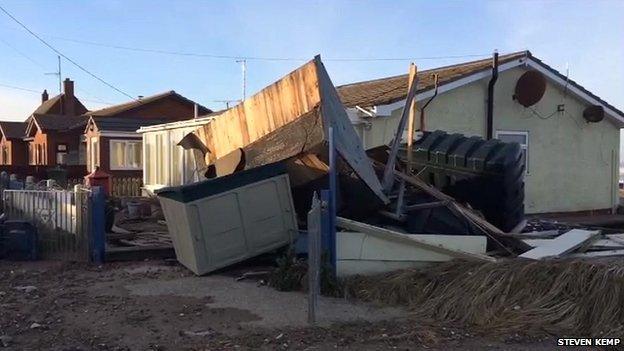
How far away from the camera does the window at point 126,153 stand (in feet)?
93.2

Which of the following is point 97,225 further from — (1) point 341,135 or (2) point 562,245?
(2) point 562,245

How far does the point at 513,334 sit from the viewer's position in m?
6.07

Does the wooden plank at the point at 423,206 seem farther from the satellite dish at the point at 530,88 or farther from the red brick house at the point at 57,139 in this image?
the red brick house at the point at 57,139

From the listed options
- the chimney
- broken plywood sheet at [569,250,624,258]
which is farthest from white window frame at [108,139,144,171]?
broken plywood sheet at [569,250,624,258]

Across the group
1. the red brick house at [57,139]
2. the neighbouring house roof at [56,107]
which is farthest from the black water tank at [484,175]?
the neighbouring house roof at [56,107]

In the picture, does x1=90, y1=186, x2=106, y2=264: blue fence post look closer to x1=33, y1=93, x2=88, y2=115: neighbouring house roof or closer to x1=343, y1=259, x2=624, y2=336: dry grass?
x1=343, y1=259, x2=624, y2=336: dry grass

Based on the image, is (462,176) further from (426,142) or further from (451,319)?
(451,319)

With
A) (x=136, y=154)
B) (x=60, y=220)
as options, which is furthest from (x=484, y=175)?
(x=136, y=154)

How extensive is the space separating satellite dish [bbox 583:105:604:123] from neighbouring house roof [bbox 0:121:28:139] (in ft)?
136

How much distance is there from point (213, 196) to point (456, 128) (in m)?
8.40

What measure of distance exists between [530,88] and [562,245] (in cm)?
809

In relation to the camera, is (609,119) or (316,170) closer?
(316,170)

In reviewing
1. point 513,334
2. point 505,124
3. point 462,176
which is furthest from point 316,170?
point 505,124

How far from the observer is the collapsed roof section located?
909 cm
